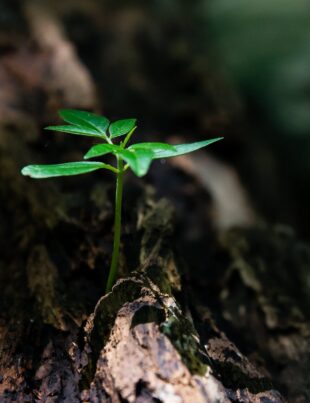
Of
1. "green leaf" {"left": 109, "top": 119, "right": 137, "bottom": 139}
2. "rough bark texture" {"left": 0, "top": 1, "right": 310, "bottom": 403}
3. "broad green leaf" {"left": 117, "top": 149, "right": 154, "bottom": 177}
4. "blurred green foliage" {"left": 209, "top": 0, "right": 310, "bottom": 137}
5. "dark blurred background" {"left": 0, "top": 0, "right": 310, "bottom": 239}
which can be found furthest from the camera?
"blurred green foliage" {"left": 209, "top": 0, "right": 310, "bottom": 137}

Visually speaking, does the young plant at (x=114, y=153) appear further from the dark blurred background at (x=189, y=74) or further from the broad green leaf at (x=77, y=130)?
the dark blurred background at (x=189, y=74)

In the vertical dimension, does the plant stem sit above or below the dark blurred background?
below

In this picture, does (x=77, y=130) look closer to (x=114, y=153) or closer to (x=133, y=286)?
(x=114, y=153)

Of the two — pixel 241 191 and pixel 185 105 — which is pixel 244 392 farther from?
pixel 185 105

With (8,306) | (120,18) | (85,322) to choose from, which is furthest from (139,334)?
(120,18)

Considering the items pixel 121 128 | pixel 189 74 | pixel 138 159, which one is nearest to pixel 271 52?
pixel 189 74

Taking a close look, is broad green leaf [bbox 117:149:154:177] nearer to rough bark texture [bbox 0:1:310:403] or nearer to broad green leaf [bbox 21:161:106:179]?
broad green leaf [bbox 21:161:106:179]

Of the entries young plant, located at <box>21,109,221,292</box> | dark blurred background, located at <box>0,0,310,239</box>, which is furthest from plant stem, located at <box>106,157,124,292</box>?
dark blurred background, located at <box>0,0,310,239</box>
